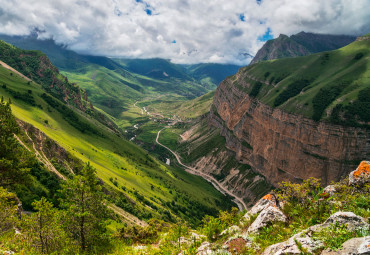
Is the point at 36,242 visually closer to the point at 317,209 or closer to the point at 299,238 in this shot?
the point at 299,238

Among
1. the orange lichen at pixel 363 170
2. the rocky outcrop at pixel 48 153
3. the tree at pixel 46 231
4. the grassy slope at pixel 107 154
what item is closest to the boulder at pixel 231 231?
the orange lichen at pixel 363 170

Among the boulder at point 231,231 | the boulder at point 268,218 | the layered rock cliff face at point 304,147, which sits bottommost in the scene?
the boulder at point 231,231

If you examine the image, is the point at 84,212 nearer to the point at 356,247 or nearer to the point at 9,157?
the point at 9,157

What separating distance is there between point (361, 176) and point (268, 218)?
32.9 feet

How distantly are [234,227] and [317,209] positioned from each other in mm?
7711

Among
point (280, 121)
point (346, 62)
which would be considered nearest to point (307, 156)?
point (280, 121)

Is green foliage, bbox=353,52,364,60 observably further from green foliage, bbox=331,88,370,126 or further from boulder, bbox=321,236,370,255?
boulder, bbox=321,236,370,255

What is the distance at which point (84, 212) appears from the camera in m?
27.9

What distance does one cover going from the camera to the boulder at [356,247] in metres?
10.8

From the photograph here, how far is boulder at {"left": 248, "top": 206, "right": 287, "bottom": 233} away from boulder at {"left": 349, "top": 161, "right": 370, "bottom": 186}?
26.5 feet

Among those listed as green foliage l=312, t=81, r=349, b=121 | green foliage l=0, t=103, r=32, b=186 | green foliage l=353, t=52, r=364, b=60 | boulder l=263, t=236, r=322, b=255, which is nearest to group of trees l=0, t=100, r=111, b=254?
green foliage l=0, t=103, r=32, b=186

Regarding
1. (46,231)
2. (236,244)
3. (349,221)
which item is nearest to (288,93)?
(236,244)

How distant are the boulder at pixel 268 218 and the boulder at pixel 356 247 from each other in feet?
25.9

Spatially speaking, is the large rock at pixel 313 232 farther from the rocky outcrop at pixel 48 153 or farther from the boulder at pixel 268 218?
the rocky outcrop at pixel 48 153
